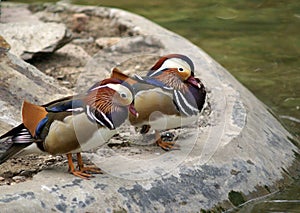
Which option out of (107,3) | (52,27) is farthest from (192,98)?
(107,3)

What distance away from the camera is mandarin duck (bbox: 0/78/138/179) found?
457 cm

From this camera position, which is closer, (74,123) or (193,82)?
(74,123)

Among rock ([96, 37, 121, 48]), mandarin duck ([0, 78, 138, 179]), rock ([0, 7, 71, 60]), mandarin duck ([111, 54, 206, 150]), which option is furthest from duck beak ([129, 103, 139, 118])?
rock ([96, 37, 121, 48])

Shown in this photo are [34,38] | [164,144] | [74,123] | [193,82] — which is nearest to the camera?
[74,123]

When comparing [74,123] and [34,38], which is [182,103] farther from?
[34,38]

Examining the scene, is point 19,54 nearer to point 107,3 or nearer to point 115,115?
point 115,115

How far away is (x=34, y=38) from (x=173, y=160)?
2549 mm

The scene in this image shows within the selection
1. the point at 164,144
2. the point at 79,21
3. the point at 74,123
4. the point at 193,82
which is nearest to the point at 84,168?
the point at 74,123

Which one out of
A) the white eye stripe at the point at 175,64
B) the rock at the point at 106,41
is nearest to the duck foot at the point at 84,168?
the white eye stripe at the point at 175,64

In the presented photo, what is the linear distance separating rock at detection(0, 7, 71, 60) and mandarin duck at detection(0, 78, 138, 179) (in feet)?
7.95

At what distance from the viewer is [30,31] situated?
291 inches

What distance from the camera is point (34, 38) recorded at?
7262 millimetres

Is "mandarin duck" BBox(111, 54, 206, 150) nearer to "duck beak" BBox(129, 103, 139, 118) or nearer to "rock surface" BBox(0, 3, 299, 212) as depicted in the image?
"rock surface" BBox(0, 3, 299, 212)

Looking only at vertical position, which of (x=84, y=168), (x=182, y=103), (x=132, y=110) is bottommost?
(x=84, y=168)
